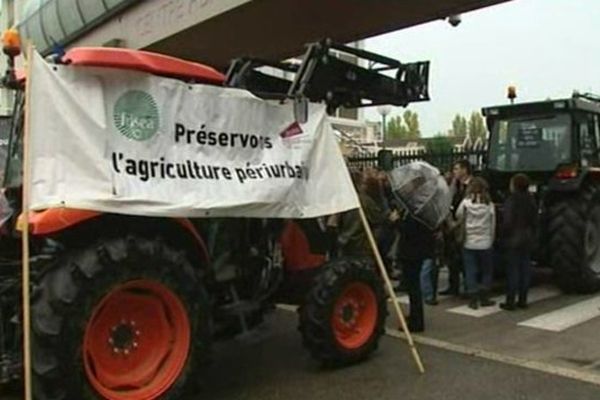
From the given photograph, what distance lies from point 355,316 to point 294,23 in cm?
779

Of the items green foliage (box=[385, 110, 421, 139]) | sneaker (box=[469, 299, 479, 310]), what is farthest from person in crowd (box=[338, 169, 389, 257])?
green foliage (box=[385, 110, 421, 139])

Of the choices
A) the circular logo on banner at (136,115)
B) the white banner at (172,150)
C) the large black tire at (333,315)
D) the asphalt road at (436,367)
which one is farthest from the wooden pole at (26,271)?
the large black tire at (333,315)

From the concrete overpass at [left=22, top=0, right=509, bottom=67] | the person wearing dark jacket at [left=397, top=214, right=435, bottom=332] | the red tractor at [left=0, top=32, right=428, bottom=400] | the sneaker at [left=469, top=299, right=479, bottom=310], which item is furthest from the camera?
the concrete overpass at [left=22, top=0, right=509, bottom=67]

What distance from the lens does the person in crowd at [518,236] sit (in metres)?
9.06

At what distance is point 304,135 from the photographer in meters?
6.35

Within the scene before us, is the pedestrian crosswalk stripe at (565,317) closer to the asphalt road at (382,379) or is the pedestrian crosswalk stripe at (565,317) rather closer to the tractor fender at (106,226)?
the asphalt road at (382,379)

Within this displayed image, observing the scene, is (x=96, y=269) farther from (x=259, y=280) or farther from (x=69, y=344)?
(x=259, y=280)

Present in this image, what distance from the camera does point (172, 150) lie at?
5.43 m

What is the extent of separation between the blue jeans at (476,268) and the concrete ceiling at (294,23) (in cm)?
411

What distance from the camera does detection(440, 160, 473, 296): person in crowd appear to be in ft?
32.3

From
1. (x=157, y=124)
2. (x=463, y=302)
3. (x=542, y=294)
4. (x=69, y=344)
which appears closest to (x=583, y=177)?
(x=542, y=294)

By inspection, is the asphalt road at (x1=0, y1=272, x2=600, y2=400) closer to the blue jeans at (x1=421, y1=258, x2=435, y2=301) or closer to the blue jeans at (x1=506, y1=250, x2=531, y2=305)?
the blue jeans at (x1=506, y1=250, x2=531, y2=305)

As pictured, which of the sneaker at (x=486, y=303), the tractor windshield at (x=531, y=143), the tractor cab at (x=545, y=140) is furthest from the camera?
the tractor windshield at (x=531, y=143)

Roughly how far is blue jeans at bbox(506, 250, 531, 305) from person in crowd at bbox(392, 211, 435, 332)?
1568mm
